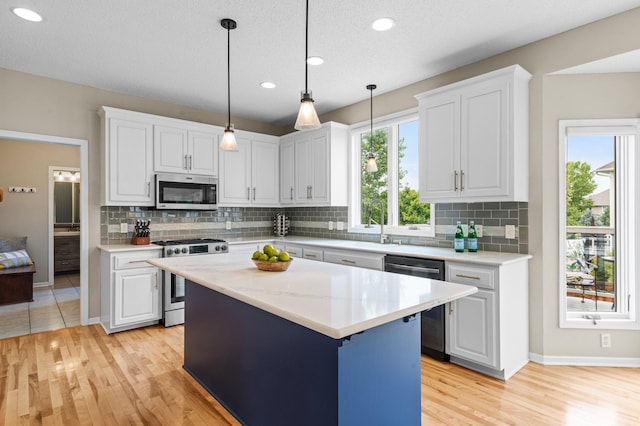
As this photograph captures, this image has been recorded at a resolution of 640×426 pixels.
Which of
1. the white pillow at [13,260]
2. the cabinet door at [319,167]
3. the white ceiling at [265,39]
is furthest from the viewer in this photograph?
the white pillow at [13,260]

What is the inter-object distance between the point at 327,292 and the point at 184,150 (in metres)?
3.33

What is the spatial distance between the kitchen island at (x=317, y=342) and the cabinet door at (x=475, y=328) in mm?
1042

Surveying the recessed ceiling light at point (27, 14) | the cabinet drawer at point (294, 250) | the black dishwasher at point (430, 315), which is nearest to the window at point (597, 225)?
the black dishwasher at point (430, 315)

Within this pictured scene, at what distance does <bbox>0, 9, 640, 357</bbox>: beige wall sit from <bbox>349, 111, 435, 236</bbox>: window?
354mm

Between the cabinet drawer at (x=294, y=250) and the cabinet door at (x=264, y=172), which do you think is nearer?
the cabinet drawer at (x=294, y=250)

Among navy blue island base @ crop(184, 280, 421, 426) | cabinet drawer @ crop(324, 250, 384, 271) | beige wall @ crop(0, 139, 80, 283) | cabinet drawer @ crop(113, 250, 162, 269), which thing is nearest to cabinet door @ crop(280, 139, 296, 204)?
cabinet drawer @ crop(324, 250, 384, 271)

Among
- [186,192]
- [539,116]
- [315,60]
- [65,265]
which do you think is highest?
[315,60]

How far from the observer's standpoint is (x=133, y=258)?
3791 millimetres

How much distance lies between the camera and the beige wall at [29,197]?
5.88 meters

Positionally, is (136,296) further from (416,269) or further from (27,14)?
(416,269)

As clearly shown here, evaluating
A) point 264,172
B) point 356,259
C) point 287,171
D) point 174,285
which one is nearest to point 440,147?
point 356,259

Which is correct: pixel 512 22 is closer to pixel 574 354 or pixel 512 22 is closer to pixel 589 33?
pixel 589 33

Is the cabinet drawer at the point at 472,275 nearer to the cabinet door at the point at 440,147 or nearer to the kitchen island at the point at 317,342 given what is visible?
the cabinet door at the point at 440,147

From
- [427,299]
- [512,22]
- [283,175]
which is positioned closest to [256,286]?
[427,299]
